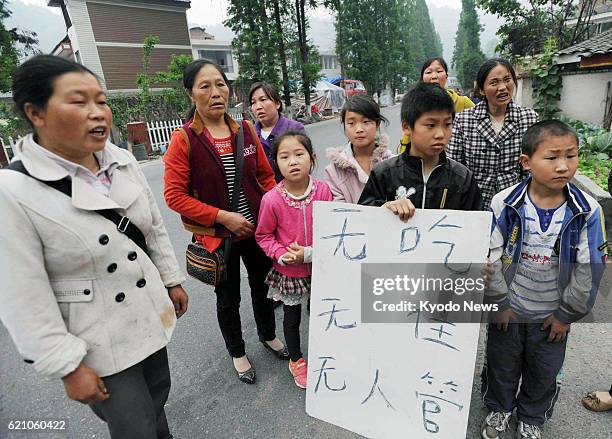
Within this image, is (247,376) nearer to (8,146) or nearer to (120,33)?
(8,146)

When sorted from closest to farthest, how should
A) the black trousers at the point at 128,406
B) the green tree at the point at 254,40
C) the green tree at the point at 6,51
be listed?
the black trousers at the point at 128,406 < the green tree at the point at 6,51 < the green tree at the point at 254,40

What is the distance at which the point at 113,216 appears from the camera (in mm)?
1350

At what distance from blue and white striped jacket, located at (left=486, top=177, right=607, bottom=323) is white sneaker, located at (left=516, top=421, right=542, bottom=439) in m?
0.60

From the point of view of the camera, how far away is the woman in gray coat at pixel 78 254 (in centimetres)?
114

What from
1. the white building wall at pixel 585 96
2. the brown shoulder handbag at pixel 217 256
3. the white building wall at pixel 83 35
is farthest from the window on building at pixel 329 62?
the brown shoulder handbag at pixel 217 256

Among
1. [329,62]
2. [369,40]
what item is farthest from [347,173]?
[329,62]

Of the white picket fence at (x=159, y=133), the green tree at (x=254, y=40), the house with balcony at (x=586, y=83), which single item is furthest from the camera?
the green tree at (x=254, y=40)

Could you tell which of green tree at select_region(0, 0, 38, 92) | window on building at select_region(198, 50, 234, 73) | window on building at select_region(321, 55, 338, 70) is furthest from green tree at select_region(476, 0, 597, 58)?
window on building at select_region(321, 55, 338, 70)

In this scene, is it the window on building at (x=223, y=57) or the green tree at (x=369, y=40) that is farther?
the green tree at (x=369, y=40)

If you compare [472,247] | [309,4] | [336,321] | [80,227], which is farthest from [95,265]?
[309,4]

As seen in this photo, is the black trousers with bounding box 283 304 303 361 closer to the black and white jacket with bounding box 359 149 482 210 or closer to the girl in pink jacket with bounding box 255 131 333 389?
the girl in pink jacket with bounding box 255 131 333 389

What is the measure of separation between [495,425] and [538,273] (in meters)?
0.80

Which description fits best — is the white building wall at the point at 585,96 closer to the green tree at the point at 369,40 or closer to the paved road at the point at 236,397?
the paved road at the point at 236,397

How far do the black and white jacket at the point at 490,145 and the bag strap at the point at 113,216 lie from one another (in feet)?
6.45
